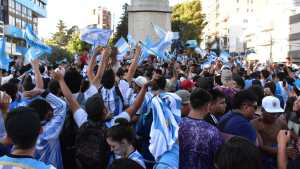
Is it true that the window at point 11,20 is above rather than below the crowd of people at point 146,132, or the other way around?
above

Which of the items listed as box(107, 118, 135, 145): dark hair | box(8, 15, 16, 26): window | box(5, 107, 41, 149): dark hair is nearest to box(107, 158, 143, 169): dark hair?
box(5, 107, 41, 149): dark hair

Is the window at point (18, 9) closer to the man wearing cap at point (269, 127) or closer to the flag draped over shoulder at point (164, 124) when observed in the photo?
the man wearing cap at point (269, 127)

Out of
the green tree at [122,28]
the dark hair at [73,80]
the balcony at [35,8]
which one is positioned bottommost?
the dark hair at [73,80]

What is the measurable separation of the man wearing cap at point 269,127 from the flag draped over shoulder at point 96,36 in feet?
Answer: 17.4

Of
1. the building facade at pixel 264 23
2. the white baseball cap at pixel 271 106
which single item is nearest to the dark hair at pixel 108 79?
the white baseball cap at pixel 271 106

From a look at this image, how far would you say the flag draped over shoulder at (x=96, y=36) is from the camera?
1067 centimetres

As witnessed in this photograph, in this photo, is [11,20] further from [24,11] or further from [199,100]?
[199,100]

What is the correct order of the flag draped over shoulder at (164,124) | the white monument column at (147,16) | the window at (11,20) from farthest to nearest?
1. the window at (11,20)
2. the white monument column at (147,16)
3. the flag draped over shoulder at (164,124)

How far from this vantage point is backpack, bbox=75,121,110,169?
5.09 meters

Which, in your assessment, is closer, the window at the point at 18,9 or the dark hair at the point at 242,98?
the dark hair at the point at 242,98

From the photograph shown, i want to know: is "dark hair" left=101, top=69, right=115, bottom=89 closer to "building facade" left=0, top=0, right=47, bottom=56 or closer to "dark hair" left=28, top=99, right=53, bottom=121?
"dark hair" left=28, top=99, right=53, bottom=121

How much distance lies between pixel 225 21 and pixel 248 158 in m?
154

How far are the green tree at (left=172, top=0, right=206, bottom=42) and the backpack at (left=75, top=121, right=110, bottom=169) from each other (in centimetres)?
6666

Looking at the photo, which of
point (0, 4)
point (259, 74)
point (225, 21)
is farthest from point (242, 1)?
point (259, 74)
